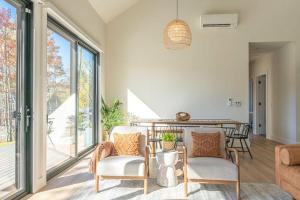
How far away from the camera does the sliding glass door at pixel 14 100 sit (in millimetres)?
2926

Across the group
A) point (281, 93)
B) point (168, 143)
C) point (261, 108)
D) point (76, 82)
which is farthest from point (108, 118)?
point (261, 108)

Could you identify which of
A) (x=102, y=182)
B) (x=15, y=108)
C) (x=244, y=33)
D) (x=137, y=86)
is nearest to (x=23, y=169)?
(x=15, y=108)

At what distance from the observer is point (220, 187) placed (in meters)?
3.57

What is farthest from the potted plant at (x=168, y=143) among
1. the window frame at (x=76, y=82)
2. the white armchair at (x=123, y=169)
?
the window frame at (x=76, y=82)

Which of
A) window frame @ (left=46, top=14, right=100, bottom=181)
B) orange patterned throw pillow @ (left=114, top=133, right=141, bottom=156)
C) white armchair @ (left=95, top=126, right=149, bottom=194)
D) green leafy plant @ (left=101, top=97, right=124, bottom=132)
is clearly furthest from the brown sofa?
green leafy plant @ (left=101, top=97, right=124, bottom=132)

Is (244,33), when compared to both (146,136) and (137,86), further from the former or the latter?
(146,136)

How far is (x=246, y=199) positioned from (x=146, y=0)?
578 cm

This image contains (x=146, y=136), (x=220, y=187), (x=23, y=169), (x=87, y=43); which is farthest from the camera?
(x=87, y=43)

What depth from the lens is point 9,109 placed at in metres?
3.01

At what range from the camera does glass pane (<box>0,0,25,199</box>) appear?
2906 millimetres

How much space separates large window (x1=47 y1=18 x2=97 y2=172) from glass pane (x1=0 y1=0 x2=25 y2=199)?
0.87 m

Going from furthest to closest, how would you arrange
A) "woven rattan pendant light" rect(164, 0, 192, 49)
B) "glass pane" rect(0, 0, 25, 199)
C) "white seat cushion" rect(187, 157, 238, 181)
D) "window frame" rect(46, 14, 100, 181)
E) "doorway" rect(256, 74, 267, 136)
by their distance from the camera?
1. "doorway" rect(256, 74, 267, 136)
2. "woven rattan pendant light" rect(164, 0, 192, 49)
3. "window frame" rect(46, 14, 100, 181)
4. "white seat cushion" rect(187, 157, 238, 181)
5. "glass pane" rect(0, 0, 25, 199)

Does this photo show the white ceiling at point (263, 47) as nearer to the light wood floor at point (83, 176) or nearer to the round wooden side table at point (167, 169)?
the light wood floor at point (83, 176)

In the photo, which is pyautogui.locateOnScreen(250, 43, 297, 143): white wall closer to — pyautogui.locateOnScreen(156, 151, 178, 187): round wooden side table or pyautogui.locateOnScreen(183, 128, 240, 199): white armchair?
pyautogui.locateOnScreen(183, 128, 240, 199): white armchair
